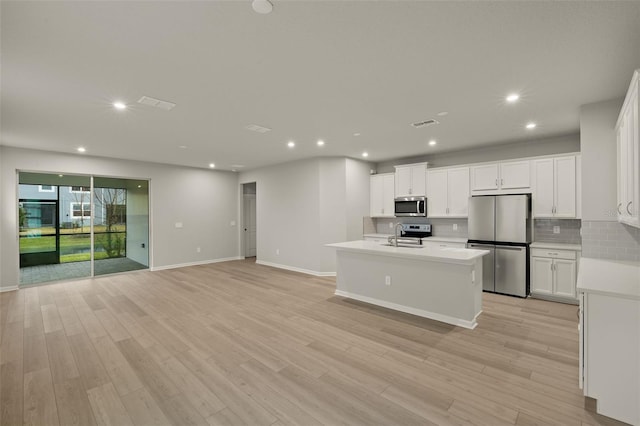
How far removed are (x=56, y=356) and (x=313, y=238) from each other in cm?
462

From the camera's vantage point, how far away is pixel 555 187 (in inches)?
185

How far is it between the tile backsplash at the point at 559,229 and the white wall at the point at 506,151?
1221mm

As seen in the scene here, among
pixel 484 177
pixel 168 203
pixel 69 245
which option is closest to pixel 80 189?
pixel 69 245

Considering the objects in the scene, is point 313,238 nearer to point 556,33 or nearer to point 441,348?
point 441,348

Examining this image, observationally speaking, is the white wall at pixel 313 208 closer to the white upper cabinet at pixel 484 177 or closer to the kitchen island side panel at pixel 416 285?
the kitchen island side panel at pixel 416 285

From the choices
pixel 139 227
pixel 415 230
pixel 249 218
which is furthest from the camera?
pixel 249 218

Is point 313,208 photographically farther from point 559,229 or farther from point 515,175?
point 559,229

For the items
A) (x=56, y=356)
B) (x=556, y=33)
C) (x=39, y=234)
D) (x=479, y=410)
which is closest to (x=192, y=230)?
(x=39, y=234)

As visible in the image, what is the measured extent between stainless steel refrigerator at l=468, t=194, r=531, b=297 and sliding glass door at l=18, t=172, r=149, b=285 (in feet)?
25.2

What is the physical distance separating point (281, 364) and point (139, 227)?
20.7 ft

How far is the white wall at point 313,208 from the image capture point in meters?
6.59

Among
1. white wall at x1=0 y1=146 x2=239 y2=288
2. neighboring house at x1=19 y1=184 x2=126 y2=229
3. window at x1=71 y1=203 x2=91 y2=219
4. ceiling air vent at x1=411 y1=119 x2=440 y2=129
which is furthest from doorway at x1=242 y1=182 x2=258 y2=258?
ceiling air vent at x1=411 y1=119 x2=440 y2=129

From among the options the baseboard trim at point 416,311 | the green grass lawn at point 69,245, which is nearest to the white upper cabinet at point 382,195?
the baseboard trim at point 416,311

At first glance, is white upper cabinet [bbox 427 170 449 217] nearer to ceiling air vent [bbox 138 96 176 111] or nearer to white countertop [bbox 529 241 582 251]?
white countertop [bbox 529 241 582 251]
